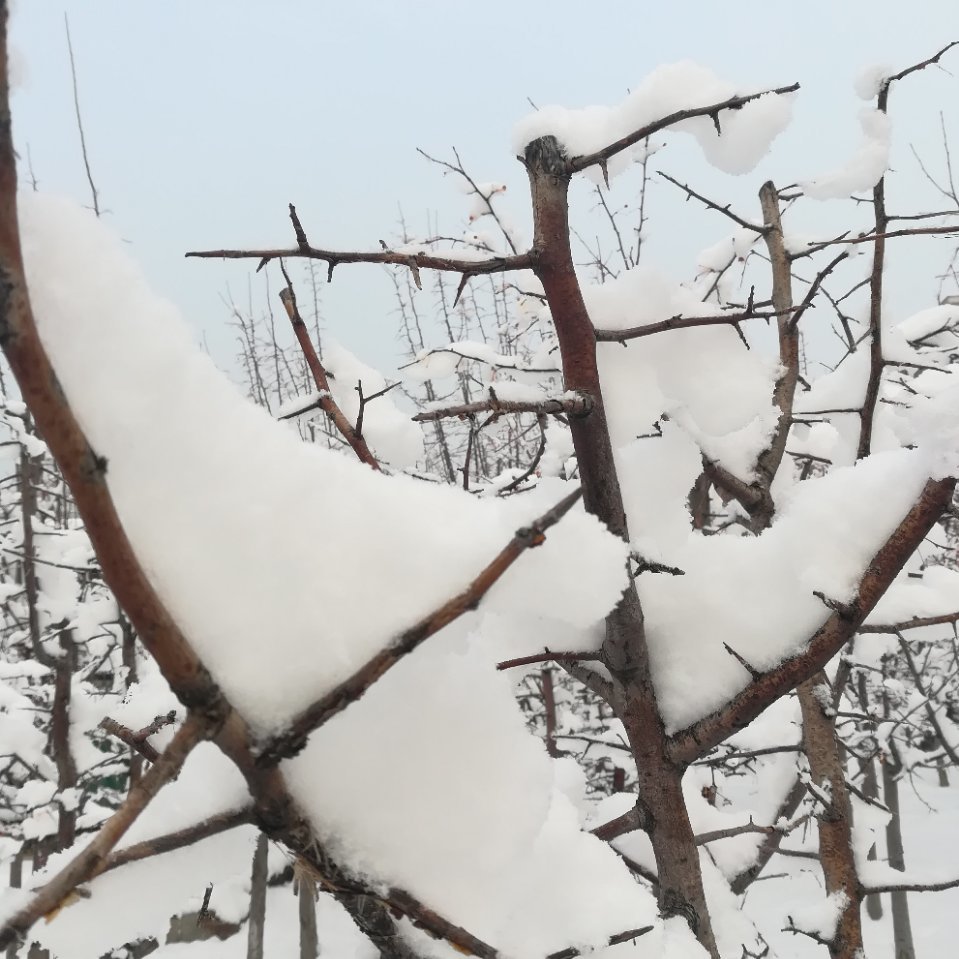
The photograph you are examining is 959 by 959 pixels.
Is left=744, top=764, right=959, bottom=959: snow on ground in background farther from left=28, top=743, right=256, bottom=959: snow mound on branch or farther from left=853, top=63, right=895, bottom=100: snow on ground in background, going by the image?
left=28, top=743, right=256, bottom=959: snow mound on branch

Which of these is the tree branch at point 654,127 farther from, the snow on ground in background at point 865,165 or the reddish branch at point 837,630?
the snow on ground in background at point 865,165

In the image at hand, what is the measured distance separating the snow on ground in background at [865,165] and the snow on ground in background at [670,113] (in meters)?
0.62

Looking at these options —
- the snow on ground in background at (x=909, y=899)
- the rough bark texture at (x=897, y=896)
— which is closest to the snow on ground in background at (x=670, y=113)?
the rough bark texture at (x=897, y=896)

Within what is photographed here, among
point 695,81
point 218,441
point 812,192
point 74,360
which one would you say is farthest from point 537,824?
point 812,192

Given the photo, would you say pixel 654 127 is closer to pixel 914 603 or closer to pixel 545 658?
pixel 545 658

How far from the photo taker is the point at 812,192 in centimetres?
172

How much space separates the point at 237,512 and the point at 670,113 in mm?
938

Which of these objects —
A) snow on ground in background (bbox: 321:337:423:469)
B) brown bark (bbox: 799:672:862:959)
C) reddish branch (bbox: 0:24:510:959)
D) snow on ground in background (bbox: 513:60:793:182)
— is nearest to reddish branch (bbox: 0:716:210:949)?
reddish branch (bbox: 0:24:510:959)

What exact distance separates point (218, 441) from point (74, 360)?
12 centimetres

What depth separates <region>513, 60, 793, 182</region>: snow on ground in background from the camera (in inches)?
42.5

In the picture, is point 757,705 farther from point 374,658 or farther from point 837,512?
point 374,658

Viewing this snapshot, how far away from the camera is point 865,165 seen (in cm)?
163

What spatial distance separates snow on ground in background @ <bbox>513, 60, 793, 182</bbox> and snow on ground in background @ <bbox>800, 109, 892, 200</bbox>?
0.62m

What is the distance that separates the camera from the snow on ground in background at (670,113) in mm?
1080
